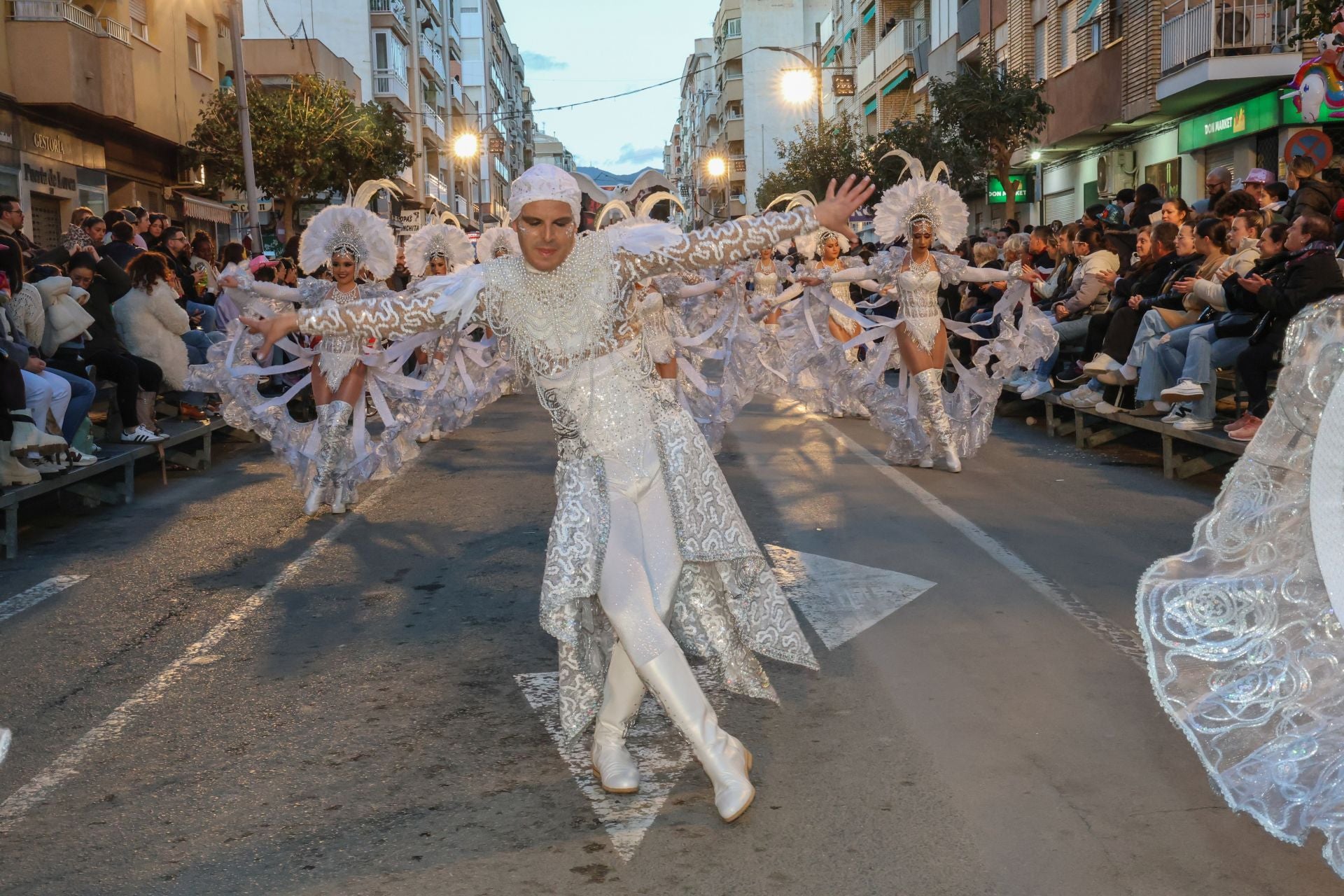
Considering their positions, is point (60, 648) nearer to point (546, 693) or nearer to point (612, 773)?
point (546, 693)

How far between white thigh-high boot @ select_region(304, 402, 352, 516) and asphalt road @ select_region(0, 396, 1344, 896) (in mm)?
895

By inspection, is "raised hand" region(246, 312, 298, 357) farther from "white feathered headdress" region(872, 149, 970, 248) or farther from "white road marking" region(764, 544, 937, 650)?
"white feathered headdress" region(872, 149, 970, 248)

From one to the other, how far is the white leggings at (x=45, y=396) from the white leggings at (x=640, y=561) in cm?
660

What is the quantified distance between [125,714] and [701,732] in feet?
8.66

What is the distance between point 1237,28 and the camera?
23578mm

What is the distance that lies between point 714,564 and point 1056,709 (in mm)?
1453

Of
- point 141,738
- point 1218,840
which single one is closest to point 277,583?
point 141,738

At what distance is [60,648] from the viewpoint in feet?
21.6

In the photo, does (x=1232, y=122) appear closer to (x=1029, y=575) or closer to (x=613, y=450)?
(x=1029, y=575)

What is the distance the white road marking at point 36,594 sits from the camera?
741cm

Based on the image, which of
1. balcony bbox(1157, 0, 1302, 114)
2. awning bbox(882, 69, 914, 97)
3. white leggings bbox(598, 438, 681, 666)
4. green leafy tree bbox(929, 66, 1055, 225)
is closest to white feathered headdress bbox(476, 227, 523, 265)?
white leggings bbox(598, 438, 681, 666)

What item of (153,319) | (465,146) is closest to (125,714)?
(153,319)

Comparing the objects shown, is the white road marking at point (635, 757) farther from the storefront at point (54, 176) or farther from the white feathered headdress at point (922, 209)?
the storefront at point (54, 176)

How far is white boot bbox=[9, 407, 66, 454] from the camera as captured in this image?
9.18 metres
